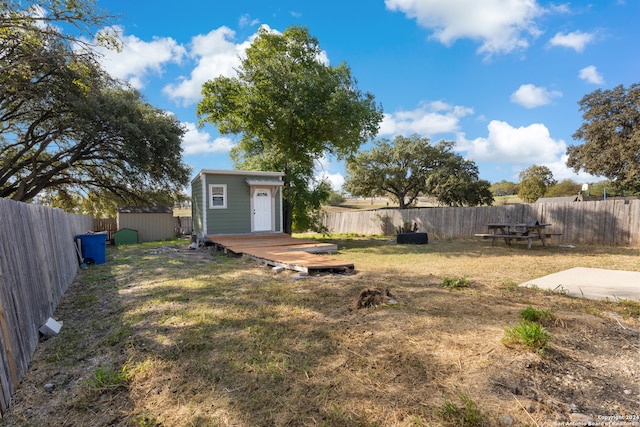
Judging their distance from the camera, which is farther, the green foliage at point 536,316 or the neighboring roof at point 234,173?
the neighboring roof at point 234,173

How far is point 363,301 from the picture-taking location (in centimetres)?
398

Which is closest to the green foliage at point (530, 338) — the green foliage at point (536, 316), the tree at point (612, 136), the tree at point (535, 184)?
the green foliage at point (536, 316)

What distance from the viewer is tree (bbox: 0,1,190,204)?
12516 mm

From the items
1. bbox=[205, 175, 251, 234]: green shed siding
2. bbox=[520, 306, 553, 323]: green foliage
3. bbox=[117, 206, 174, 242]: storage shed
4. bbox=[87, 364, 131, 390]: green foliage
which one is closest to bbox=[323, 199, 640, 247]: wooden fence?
bbox=[205, 175, 251, 234]: green shed siding

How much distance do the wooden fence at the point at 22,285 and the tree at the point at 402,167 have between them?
3063cm

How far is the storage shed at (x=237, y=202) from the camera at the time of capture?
12039 mm

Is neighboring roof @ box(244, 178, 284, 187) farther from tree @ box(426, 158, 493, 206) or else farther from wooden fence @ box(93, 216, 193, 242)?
tree @ box(426, 158, 493, 206)

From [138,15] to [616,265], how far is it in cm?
1259

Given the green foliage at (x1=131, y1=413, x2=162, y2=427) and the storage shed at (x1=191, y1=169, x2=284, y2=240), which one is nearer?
the green foliage at (x1=131, y1=413, x2=162, y2=427)

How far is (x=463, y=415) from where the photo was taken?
1.82 meters

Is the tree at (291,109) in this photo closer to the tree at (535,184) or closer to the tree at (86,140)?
the tree at (86,140)

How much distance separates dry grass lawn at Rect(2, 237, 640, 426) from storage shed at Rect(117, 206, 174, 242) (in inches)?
548

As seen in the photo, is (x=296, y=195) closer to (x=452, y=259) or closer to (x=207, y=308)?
(x=452, y=259)

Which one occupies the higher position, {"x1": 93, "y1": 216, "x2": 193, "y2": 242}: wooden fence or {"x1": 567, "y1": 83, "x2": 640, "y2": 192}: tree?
{"x1": 567, "y1": 83, "x2": 640, "y2": 192}: tree
